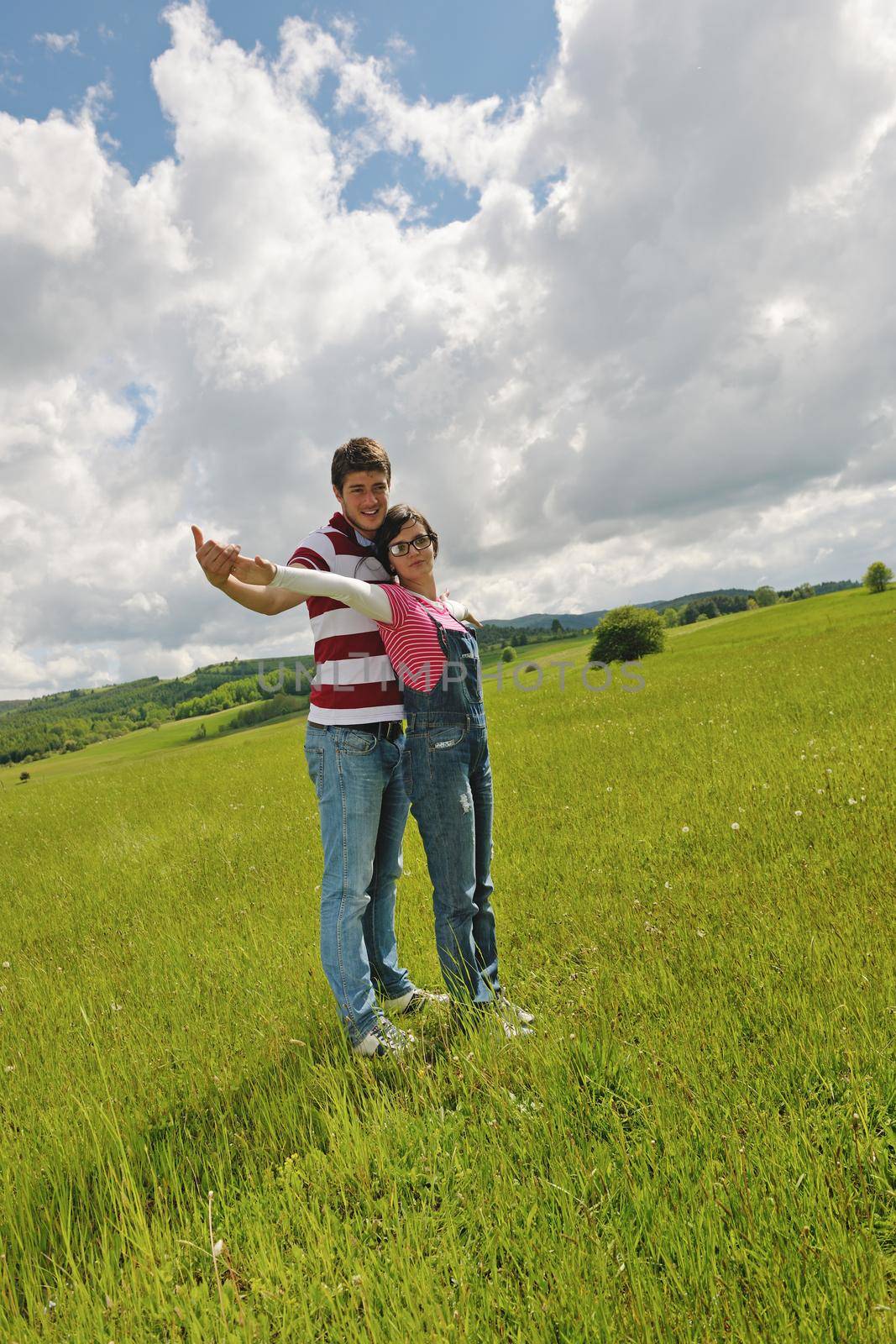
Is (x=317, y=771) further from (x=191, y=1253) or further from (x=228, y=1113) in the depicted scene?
(x=191, y=1253)

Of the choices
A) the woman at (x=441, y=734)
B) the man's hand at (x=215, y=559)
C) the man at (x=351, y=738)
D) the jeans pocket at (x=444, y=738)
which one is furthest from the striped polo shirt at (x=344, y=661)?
the man's hand at (x=215, y=559)

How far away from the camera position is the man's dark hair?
141 inches

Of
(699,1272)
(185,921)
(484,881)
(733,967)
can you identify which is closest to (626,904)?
(733,967)

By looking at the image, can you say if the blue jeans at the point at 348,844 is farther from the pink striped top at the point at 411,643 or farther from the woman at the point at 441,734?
the pink striped top at the point at 411,643

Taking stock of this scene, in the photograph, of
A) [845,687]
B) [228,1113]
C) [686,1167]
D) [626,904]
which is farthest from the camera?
[845,687]

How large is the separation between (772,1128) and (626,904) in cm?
234

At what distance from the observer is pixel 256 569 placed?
2980mm

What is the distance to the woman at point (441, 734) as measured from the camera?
3.36 m

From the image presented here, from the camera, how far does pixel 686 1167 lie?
231 centimetres

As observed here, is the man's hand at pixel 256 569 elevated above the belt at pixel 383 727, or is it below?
above

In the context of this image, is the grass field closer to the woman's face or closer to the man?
the man

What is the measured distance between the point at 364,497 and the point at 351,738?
1.29 meters

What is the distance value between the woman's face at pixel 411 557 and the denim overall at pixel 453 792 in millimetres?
213

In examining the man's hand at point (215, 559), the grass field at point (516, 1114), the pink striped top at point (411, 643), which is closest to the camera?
the grass field at point (516, 1114)
